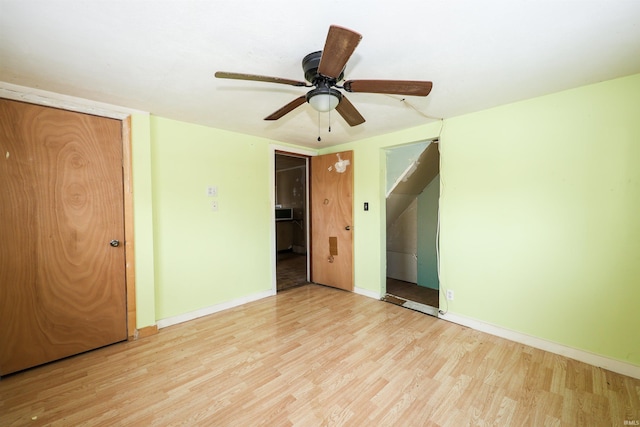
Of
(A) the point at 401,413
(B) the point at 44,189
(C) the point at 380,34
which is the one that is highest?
(C) the point at 380,34

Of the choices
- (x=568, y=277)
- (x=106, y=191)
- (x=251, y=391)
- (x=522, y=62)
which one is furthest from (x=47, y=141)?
(x=568, y=277)

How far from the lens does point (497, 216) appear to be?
237 cm

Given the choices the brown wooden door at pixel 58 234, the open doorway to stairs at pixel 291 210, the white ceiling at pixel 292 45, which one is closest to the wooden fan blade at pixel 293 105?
the white ceiling at pixel 292 45

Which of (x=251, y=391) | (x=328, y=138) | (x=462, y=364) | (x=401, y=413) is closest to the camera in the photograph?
(x=401, y=413)

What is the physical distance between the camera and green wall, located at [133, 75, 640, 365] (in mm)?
1854

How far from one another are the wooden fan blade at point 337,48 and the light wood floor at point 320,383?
1974mm

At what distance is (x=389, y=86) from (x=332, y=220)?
257 centimetres

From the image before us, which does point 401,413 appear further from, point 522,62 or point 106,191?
point 106,191

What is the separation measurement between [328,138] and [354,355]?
261 cm

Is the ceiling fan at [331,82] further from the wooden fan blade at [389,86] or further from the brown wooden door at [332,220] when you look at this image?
the brown wooden door at [332,220]

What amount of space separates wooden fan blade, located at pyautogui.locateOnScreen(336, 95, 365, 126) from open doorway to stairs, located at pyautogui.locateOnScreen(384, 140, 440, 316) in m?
1.56

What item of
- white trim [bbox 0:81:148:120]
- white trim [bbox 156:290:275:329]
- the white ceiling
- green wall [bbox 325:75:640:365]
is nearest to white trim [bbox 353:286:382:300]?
green wall [bbox 325:75:640:365]

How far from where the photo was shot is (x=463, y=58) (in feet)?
5.08

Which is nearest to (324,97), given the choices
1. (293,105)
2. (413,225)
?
(293,105)
